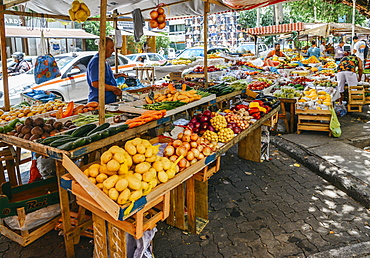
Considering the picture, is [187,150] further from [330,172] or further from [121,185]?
[330,172]

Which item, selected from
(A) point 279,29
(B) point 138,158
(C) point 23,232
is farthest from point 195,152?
(A) point 279,29

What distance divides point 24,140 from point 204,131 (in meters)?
2.29

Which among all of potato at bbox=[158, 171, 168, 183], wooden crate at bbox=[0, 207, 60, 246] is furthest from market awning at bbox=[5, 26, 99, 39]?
potato at bbox=[158, 171, 168, 183]

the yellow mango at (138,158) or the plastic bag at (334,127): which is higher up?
the yellow mango at (138,158)

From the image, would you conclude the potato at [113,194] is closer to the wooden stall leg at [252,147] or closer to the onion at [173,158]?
the onion at [173,158]

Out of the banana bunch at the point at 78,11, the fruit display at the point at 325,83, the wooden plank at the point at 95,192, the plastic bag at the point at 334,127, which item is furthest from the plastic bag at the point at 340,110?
the wooden plank at the point at 95,192

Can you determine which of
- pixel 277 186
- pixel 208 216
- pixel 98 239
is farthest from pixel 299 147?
pixel 98 239

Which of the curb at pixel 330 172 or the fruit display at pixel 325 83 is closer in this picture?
the curb at pixel 330 172

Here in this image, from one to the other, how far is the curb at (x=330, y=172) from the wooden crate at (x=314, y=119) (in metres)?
0.71

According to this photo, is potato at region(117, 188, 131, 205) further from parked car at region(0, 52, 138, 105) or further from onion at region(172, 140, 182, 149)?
parked car at region(0, 52, 138, 105)

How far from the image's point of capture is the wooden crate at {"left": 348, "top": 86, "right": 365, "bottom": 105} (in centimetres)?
867

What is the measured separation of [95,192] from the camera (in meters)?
2.40

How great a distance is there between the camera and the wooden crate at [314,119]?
6.74m

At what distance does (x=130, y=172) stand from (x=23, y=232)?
1.48m
